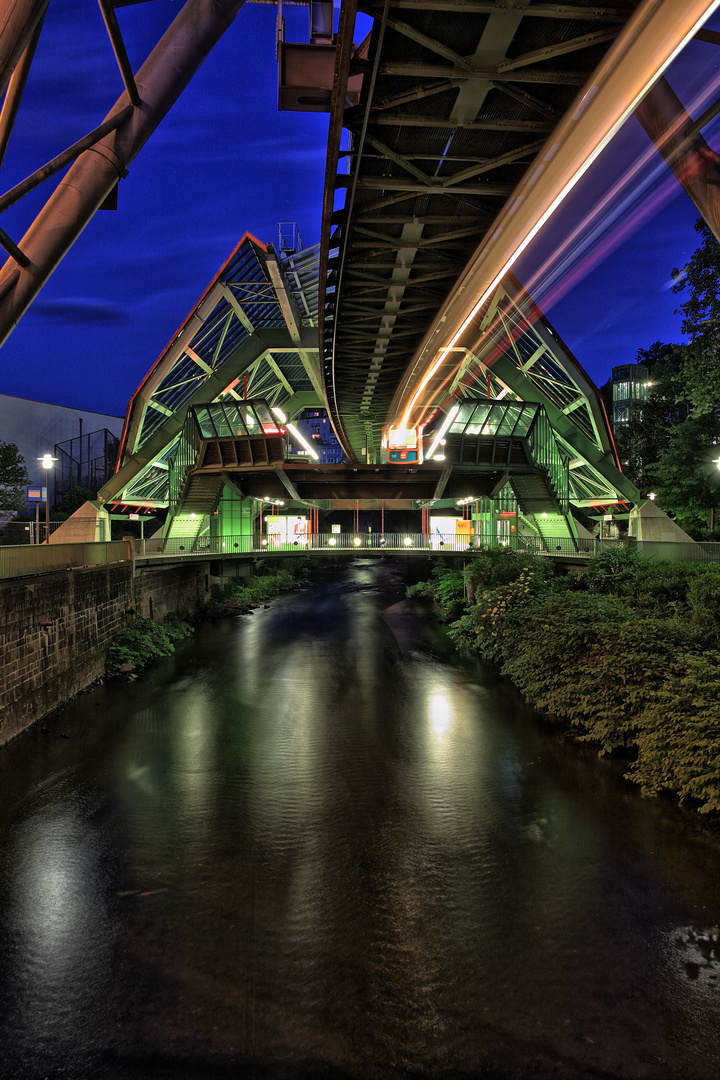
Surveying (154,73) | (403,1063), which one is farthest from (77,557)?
(403,1063)

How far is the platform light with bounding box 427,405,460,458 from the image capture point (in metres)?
31.5

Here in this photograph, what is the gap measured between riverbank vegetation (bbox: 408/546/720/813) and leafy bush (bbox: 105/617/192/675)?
38.6 feet

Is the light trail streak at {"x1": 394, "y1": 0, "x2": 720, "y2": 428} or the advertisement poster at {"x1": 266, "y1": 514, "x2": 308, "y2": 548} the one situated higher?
the light trail streak at {"x1": 394, "y1": 0, "x2": 720, "y2": 428}

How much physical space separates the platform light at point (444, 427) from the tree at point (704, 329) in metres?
13.8

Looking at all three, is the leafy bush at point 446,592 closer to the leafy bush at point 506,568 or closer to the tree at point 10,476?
the leafy bush at point 506,568

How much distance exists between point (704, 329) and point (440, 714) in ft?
44.8

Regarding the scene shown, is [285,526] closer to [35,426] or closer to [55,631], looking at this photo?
[35,426]

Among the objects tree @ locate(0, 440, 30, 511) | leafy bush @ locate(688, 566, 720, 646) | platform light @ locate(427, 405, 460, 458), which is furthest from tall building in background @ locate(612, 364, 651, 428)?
leafy bush @ locate(688, 566, 720, 646)

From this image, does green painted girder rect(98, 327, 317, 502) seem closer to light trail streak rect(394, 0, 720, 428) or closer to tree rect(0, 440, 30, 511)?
tree rect(0, 440, 30, 511)

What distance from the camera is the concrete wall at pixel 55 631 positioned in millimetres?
12406

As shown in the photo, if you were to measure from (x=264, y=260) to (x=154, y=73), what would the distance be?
1934cm

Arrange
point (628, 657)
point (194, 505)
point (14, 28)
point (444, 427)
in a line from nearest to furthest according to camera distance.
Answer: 1. point (14, 28)
2. point (628, 657)
3. point (444, 427)
4. point (194, 505)

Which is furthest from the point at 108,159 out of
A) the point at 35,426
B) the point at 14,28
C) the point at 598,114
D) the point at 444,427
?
the point at 35,426

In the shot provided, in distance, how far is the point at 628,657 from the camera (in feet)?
40.7
